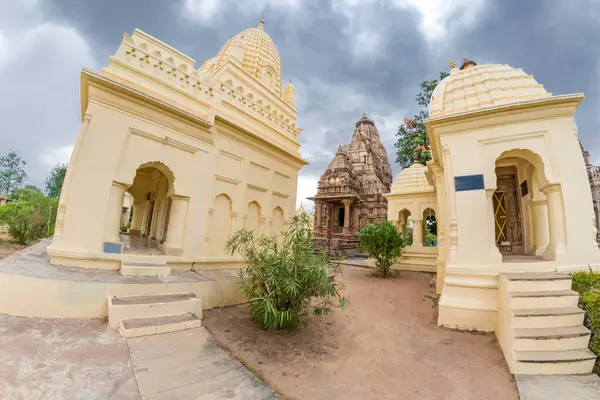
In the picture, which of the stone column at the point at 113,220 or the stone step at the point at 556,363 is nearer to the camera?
the stone step at the point at 556,363

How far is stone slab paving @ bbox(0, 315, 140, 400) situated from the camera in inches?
99.1

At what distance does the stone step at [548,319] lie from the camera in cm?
389

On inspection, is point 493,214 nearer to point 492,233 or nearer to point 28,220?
point 492,233

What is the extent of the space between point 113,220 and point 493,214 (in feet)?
26.2

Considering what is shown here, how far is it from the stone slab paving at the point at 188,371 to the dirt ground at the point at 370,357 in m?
0.42

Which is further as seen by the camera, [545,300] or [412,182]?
[412,182]

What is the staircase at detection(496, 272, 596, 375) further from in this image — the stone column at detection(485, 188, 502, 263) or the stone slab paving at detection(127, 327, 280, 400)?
the stone slab paving at detection(127, 327, 280, 400)

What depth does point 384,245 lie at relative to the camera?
1095cm

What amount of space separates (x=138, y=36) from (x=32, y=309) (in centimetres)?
638

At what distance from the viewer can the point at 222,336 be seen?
4484 mm

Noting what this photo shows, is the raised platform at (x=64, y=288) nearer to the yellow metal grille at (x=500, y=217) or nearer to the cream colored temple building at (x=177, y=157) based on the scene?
the cream colored temple building at (x=177, y=157)

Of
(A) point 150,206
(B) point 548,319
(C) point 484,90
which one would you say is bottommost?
(B) point 548,319

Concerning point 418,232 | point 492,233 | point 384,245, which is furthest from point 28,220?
point 418,232

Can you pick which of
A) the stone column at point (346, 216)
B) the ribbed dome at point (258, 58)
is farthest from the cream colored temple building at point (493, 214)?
the stone column at point (346, 216)
